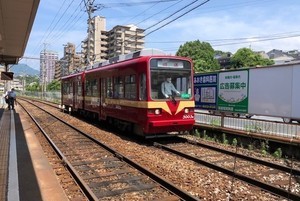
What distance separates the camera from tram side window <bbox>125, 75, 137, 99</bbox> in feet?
42.3

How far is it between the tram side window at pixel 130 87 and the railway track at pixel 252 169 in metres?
2.12

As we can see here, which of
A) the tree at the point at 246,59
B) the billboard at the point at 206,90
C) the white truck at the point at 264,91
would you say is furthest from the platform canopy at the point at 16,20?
the tree at the point at 246,59

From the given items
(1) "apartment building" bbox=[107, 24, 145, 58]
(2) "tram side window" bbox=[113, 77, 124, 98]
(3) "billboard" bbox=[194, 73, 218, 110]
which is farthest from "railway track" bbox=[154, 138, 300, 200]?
(1) "apartment building" bbox=[107, 24, 145, 58]

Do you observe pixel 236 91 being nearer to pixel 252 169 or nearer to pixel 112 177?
pixel 252 169

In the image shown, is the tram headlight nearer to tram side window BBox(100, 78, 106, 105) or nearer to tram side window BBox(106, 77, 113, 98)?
tram side window BBox(106, 77, 113, 98)

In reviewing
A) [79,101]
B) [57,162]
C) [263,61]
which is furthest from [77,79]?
[263,61]

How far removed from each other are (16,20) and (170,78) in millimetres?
6312

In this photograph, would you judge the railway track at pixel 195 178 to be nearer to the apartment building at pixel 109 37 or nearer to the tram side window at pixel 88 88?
the tram side window at pixel 88 88

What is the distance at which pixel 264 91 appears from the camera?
15.0 meters

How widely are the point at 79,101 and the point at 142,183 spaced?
16.4 m

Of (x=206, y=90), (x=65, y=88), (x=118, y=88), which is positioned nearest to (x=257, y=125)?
(x=206, y=90)

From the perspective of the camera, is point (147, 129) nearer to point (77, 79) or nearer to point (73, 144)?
point (73, 144)

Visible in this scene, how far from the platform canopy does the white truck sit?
8357mm

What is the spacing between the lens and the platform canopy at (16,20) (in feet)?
36.7
